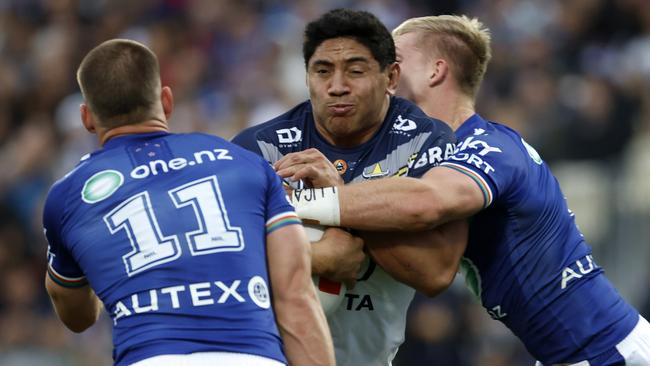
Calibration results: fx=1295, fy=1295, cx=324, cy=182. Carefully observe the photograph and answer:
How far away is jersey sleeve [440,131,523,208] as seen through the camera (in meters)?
6.27

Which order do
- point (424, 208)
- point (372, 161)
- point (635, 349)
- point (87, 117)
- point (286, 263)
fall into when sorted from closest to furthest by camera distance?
1. point (286, 263)
2. point (87, 117)
3. point (424, 208)
4. point (372, 161)
5. point (635, 349)

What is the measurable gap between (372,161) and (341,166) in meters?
0.16

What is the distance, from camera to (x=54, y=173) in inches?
550

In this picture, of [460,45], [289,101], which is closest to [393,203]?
[460,45]

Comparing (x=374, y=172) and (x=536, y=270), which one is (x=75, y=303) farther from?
(x=536, y=270)

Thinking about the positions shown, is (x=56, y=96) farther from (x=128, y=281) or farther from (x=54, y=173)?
(x=128, y=281)

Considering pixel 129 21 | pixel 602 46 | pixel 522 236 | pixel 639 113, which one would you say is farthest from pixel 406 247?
pixel 129 21

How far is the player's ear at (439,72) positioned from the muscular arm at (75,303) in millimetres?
2386

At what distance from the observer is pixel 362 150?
657 cm

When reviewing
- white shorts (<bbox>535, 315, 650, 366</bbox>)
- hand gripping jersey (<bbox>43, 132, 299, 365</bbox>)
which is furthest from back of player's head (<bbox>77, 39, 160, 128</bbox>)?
white shorts (<bbox>535, 315, 650, 366</bbox>)

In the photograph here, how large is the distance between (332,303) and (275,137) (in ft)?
2.98

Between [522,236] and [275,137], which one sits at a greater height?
[275,137]

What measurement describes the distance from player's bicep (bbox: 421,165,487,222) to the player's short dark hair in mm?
681

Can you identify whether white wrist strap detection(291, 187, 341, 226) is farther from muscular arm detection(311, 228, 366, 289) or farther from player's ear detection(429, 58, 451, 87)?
player's ear detection(429, 58, 451, 87)
